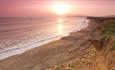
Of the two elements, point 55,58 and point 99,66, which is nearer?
point 99,66

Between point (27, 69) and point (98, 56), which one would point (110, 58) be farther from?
point (27, 69)

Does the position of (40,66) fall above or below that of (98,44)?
below

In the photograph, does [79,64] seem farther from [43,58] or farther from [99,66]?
[43,58]

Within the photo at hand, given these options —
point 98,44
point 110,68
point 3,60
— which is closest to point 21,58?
point 3,60

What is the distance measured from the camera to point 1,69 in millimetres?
15148

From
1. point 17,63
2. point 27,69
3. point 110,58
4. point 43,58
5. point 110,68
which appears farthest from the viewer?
point 43,58

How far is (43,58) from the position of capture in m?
17.6

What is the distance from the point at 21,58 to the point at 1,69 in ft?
10.2

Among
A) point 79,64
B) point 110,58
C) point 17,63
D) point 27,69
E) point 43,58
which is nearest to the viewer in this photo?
point 110,58

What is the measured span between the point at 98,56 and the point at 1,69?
6967 millimetres

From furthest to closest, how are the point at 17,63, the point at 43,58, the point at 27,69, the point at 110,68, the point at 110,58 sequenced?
the point at 43,58 < the point at 17,63 < the point at 27,69 < the point at 110,58 < the point at 110,68

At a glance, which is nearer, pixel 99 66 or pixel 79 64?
pixel 99 66

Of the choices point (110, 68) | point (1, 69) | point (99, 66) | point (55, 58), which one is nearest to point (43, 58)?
point (55, 58)

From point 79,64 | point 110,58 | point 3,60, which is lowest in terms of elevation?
point 3,60
